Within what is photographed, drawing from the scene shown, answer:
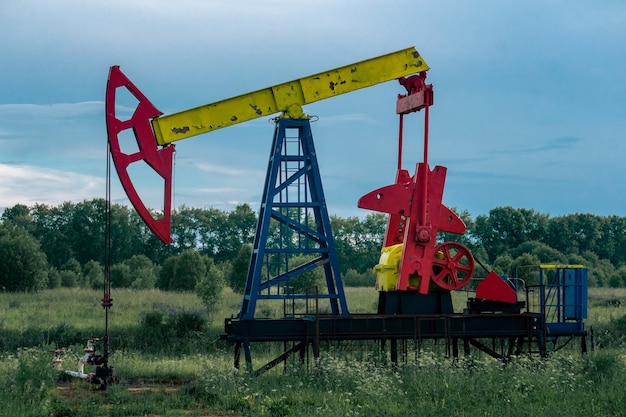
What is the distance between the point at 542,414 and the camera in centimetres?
1054

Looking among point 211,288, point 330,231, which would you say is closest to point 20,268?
point 211,288

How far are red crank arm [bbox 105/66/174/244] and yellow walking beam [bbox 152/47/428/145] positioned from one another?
17cm

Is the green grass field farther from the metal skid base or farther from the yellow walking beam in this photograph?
the yellow walking beam

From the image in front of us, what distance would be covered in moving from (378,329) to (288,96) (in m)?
4.14

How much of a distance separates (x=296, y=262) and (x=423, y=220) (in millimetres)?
19163

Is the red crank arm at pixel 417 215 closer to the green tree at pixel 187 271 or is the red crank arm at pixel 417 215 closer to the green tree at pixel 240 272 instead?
the green tree at pixel 240 272

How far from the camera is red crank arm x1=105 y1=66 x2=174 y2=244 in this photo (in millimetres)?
14094

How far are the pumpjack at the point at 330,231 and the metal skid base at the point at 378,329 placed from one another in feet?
0.05

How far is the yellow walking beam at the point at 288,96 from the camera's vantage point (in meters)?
14.8

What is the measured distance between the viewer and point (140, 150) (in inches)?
567

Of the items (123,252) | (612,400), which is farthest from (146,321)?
(123,252)

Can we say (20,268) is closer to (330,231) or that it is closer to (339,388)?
(330,231)

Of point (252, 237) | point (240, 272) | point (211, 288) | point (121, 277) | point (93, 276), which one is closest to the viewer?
point (211, 288)

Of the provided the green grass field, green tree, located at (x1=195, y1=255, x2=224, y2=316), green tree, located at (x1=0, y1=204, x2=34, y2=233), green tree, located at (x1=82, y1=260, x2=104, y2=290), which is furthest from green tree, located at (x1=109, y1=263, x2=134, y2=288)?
the green grass field
